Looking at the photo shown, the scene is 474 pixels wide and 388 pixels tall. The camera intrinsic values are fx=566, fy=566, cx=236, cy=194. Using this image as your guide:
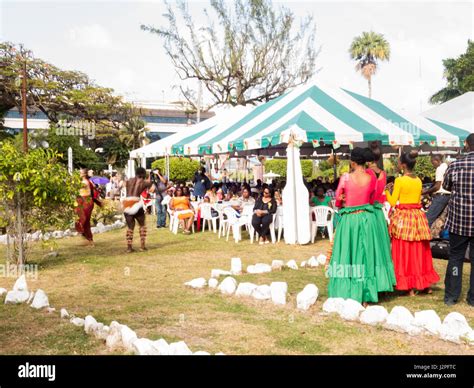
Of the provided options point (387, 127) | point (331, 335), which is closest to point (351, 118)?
point (387, 127)

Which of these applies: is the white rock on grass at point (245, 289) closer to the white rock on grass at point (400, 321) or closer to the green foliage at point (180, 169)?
the white rock on grass at point (400, 321)

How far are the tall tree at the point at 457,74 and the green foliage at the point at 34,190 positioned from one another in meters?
29.6

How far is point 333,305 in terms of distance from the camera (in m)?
5.77

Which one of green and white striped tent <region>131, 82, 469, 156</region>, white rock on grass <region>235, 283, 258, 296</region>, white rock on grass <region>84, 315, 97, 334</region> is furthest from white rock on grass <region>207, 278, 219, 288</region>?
green and white striped tent <region>131, 82, 469, 156</region>

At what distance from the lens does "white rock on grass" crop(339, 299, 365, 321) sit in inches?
217

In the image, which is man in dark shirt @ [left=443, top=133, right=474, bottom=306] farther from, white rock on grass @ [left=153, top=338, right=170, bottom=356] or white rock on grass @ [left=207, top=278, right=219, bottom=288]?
white rock on grass @ [left=153, top=338, right=170, bottom=356]

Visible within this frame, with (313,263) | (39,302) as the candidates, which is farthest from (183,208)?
(39,302)

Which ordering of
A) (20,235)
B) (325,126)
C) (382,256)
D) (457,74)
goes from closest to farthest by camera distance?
1. (382,256)
2. (20,235)
3. (325,126)
4. (457,74)

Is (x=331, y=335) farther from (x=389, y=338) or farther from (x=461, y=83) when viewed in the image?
(x=461, y=83)

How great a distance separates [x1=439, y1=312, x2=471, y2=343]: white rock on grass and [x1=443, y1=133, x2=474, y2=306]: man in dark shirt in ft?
4.38

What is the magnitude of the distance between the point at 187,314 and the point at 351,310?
65.5 inches

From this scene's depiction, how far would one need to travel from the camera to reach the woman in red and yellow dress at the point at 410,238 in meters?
6.52

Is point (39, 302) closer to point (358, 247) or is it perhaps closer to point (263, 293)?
point (263, 293)

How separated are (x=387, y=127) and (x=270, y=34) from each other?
62.0 feet
